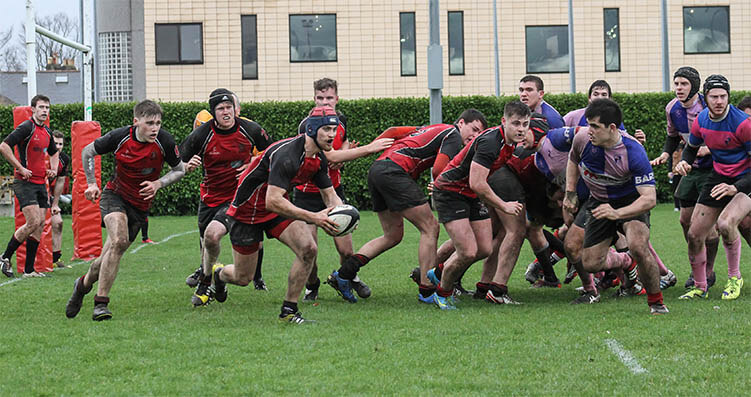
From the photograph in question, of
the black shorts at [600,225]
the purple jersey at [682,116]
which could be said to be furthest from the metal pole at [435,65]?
the black shorts at [600,225]

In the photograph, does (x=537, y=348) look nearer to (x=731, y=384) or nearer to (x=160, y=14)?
(x=731, y=384)

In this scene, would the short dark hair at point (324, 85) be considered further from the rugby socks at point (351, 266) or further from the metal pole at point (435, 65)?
the metal pole at point (435, 65)

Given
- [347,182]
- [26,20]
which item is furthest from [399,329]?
[347,182]

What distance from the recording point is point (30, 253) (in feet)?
38.0

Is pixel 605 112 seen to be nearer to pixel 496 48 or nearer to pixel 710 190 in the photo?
pixel 710 190

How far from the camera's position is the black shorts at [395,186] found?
851 cm

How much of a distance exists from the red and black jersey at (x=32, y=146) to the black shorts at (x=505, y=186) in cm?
633

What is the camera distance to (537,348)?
621cm

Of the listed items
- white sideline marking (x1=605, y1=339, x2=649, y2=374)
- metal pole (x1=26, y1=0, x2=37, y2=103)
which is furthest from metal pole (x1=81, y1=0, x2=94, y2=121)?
white sideline marking (x1=605, y1=339, x2=649, y2=374)

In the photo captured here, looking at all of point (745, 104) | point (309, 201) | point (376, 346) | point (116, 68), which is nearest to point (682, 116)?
point (745, 104)

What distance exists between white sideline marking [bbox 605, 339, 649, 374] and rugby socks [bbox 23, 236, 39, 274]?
7.96 m

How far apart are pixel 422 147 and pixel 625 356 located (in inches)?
135

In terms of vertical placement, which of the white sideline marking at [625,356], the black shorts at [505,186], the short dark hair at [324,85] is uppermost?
the short dark hair at [324,85]

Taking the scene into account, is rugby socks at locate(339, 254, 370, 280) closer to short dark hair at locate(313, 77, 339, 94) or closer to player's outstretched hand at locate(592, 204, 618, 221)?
short dark hair at locate(313, 77, 339, 94)
